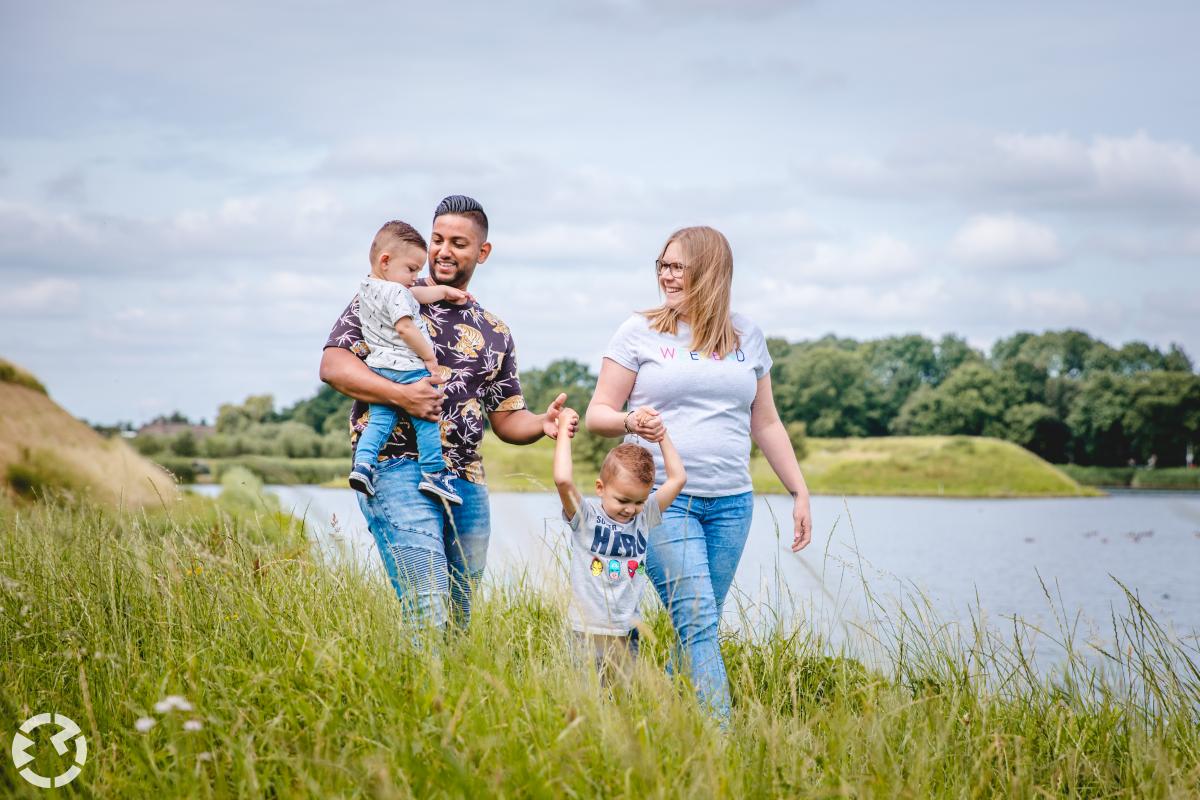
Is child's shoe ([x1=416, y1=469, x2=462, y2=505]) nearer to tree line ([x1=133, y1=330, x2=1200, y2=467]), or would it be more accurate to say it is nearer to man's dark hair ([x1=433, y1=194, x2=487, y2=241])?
man's dark hair ([x1=433, y1=194, x2=487, y2=241])

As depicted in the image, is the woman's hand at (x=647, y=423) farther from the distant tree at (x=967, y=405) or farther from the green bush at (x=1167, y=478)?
the green bush at (x=1167, y=478)

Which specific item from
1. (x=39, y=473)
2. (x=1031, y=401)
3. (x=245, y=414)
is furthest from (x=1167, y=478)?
(x=39, y=473)

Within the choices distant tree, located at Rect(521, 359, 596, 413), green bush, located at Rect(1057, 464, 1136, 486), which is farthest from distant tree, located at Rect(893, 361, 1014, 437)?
distant tree, located at Rect(521, 359, 596, 413)

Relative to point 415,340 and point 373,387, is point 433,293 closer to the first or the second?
point 415,340

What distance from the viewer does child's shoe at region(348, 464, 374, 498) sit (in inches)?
146

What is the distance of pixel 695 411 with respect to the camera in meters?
3.96

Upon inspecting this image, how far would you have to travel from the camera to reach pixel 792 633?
16.4 feet

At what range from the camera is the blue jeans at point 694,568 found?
3863 mm

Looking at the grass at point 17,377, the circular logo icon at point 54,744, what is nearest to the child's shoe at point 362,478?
the circular logo icon at point 54,744

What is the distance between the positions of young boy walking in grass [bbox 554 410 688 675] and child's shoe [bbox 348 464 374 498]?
27.8 inches

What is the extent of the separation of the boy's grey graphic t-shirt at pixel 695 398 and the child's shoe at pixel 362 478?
1003mm

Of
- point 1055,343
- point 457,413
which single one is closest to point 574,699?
point 457,413

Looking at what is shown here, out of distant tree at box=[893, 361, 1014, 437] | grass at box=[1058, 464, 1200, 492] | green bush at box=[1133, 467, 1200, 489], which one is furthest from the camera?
distant tree at box=[893, 361, 1014, 437]

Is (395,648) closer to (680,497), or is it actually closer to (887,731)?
(680,497)
